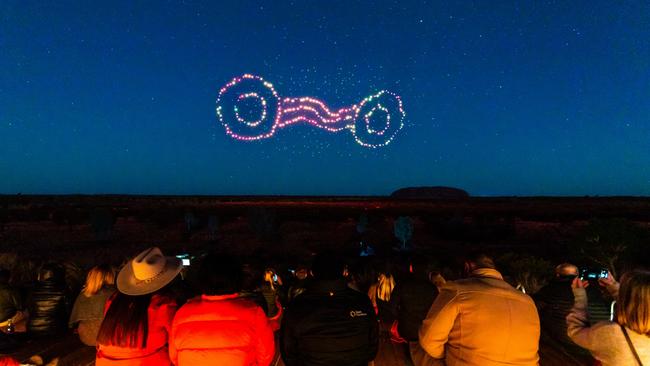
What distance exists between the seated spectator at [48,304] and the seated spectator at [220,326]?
4.10 metres

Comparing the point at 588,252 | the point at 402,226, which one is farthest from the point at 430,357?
the point at 402,226

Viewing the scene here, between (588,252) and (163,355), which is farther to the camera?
(588,252)

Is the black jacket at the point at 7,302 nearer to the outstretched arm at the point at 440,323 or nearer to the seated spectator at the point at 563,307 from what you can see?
the outstretched arm at the point at 440,323

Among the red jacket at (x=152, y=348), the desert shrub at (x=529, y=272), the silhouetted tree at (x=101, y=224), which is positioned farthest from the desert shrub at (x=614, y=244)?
the silhouetted tree at (x=101, y=224)

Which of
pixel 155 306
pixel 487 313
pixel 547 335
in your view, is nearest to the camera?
pixel 487 313

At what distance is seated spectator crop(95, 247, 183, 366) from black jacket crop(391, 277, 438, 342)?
2778mm

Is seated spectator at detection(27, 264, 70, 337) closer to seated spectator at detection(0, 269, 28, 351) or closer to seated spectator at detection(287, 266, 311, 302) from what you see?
seated spectator at detection(0, 269, 28, 351)

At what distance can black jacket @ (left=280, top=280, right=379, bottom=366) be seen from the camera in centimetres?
312

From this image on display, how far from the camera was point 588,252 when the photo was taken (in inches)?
398

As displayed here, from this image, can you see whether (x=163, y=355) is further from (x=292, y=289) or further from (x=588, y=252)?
(x=588, y=252)

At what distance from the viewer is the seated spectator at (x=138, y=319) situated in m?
2.99

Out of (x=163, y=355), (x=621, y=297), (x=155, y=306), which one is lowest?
(x=163, y=355)

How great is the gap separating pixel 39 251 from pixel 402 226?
17.8 m

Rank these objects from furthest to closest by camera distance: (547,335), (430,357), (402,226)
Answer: (402,226), (547,335), (430,357)
